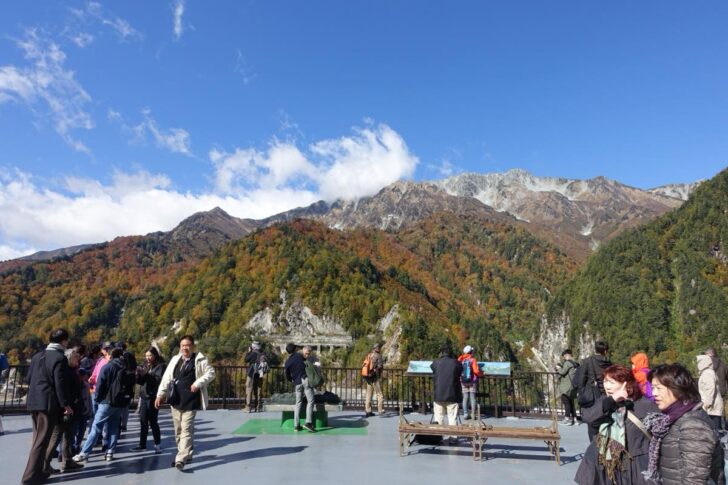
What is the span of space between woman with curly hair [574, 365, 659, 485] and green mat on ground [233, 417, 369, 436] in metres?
6.23

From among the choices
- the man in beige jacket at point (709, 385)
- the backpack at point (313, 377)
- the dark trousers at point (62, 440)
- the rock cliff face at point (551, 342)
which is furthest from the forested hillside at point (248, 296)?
the dark trousers at point (62, 440)

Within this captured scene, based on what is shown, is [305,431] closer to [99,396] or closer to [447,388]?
[447,388]

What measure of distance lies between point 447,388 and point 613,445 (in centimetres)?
463

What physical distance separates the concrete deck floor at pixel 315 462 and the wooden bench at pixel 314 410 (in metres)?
0.54

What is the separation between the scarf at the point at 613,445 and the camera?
11.5 feet

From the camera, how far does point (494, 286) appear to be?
15062 centimetres

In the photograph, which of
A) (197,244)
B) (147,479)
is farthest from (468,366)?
(197,244)

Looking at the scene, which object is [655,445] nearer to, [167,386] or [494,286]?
[167,386]

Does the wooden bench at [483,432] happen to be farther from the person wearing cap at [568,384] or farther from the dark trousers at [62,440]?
the dark trousers at [62,440]

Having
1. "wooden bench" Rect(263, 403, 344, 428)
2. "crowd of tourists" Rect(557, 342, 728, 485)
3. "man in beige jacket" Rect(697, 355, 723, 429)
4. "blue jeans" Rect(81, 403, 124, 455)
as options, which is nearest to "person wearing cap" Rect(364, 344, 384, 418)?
"wooden bench" Rect(263, 403, 344, 428)

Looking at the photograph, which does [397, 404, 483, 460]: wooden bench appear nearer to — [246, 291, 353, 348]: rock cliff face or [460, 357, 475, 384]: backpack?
[460, 357, 475, 384]: backpack

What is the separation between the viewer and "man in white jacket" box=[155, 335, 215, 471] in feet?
21.4

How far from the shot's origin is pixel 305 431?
9336mm

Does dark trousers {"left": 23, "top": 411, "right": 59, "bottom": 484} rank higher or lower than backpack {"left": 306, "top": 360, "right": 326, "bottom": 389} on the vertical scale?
lower
